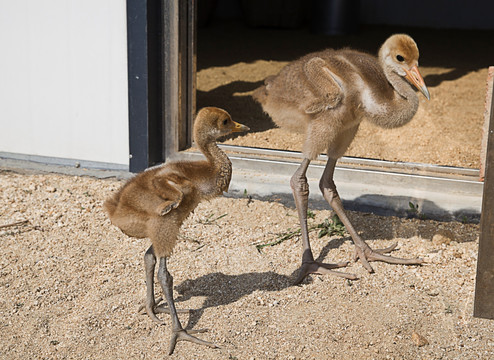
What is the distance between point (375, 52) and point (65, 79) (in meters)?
5.96

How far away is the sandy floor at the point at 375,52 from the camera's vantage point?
269 inches

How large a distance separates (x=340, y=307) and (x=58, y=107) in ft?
11.8

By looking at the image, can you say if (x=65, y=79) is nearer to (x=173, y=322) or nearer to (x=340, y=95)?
(x=340, y=95)

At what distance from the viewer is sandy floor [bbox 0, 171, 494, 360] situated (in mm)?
3773

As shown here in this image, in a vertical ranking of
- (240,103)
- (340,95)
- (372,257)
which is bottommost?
(240,103)

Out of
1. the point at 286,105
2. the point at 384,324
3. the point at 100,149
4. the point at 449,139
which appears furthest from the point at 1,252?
the point at 449,139

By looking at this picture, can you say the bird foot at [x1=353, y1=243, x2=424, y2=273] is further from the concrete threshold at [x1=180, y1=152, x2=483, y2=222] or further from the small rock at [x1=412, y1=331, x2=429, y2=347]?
the small rock at [x1=412, y1=331, x2=429, y2=347]

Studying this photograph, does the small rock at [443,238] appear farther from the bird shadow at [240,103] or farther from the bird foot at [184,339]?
the bird shadow at [240,103]

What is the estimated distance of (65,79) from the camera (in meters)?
6.33

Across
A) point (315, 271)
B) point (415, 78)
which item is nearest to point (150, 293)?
point (315, 271)

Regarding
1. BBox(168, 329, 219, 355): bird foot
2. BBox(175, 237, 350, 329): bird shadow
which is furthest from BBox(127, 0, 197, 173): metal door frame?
BBox(168, 329, 219, 355): bird foot

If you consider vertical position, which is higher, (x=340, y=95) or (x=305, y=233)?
(x=340, y=95)

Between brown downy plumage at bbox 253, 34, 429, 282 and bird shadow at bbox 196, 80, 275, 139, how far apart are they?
271 centimetres

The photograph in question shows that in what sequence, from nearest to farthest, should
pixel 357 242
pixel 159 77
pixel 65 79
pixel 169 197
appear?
pixel 169 197 < pixel 357 242 < pixel 159 77 < pixel 65 79
